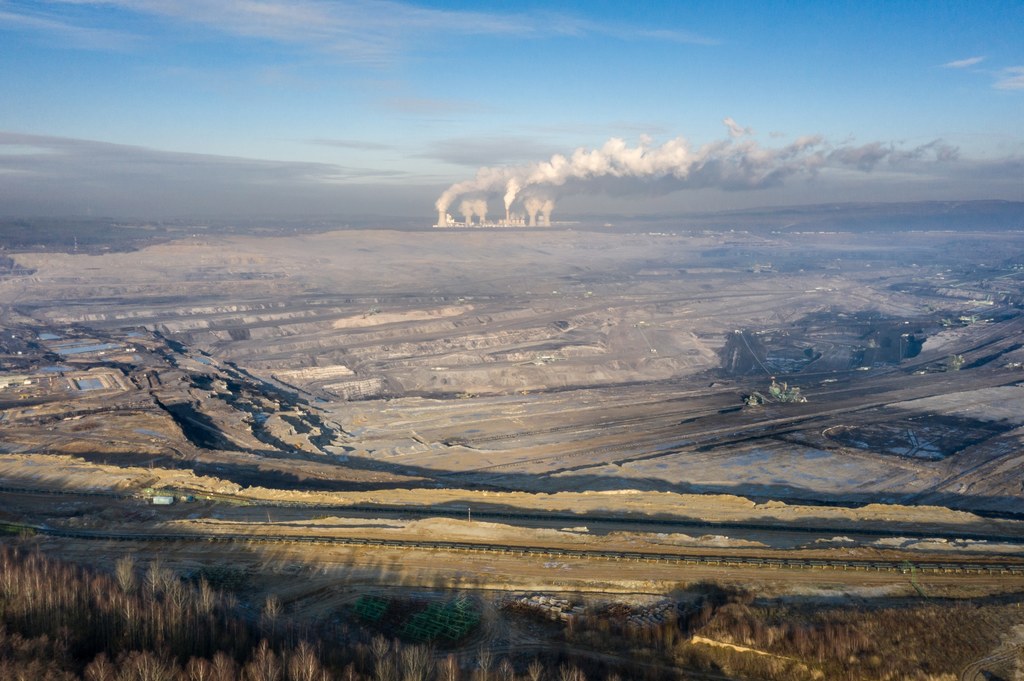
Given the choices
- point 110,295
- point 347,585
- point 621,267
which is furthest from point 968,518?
point 621,267

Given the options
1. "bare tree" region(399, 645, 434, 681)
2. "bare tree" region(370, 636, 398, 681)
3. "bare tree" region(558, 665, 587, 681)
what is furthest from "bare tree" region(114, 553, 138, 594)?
"bare tree" region(558, 665, 587, 681)

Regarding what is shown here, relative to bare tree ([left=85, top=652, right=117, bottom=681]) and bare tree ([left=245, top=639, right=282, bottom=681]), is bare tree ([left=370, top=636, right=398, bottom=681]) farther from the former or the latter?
bare tree ([left=85, top=652, right=117, bottom=681])

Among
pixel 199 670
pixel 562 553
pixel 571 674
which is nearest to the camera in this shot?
pixel 199 670

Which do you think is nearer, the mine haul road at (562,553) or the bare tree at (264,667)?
the bare tree at (264,667)

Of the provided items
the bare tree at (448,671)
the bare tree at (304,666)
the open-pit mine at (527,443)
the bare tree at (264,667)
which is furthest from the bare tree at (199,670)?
the open-pit mine at (527,443)

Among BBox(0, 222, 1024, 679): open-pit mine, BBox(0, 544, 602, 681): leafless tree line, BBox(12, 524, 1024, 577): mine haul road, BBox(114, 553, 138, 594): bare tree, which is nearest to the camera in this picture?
BBox(0, 544, 602, 681): leafless tree line

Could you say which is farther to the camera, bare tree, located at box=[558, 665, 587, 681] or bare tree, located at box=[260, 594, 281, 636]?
bare tree, located at box=[260, 594, 281, 636]

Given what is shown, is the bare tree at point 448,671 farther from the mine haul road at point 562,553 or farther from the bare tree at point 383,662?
the mine haul road at point 562,553

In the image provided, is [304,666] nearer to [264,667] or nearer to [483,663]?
[264,667]

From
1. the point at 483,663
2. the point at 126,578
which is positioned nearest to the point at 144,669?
the point at 126,578

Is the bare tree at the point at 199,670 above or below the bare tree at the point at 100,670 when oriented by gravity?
below
